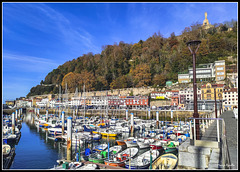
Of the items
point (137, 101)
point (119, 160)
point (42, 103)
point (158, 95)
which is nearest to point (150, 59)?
point (158, 95)

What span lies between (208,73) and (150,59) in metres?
30.6

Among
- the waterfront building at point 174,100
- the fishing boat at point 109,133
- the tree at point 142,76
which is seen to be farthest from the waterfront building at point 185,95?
the fishing boat at point 109,133

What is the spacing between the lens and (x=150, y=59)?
282 feet

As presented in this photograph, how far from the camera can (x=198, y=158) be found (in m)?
6.27

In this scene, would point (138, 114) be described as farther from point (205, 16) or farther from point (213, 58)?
point (205, 16)

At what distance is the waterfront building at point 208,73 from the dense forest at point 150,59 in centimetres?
342

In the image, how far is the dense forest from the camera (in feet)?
228

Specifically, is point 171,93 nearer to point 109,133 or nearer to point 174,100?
point 174,100

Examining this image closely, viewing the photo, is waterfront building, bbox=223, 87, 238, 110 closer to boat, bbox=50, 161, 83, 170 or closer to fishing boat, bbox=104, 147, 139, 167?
fishing boat, bbox=104, 147, 139, 167

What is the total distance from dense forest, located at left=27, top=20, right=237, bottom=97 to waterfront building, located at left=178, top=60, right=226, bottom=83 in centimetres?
342

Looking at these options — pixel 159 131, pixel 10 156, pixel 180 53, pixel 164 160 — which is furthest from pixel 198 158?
pixel 180 53

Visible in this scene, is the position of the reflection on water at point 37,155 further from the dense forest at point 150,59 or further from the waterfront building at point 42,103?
the waterfront building at point 42,103

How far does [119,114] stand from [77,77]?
5237 cm

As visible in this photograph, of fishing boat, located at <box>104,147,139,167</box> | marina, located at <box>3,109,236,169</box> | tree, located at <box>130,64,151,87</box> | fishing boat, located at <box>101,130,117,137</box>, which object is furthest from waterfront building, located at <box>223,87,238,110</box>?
fishing boat, located at <box>104,147,139,167</box>
